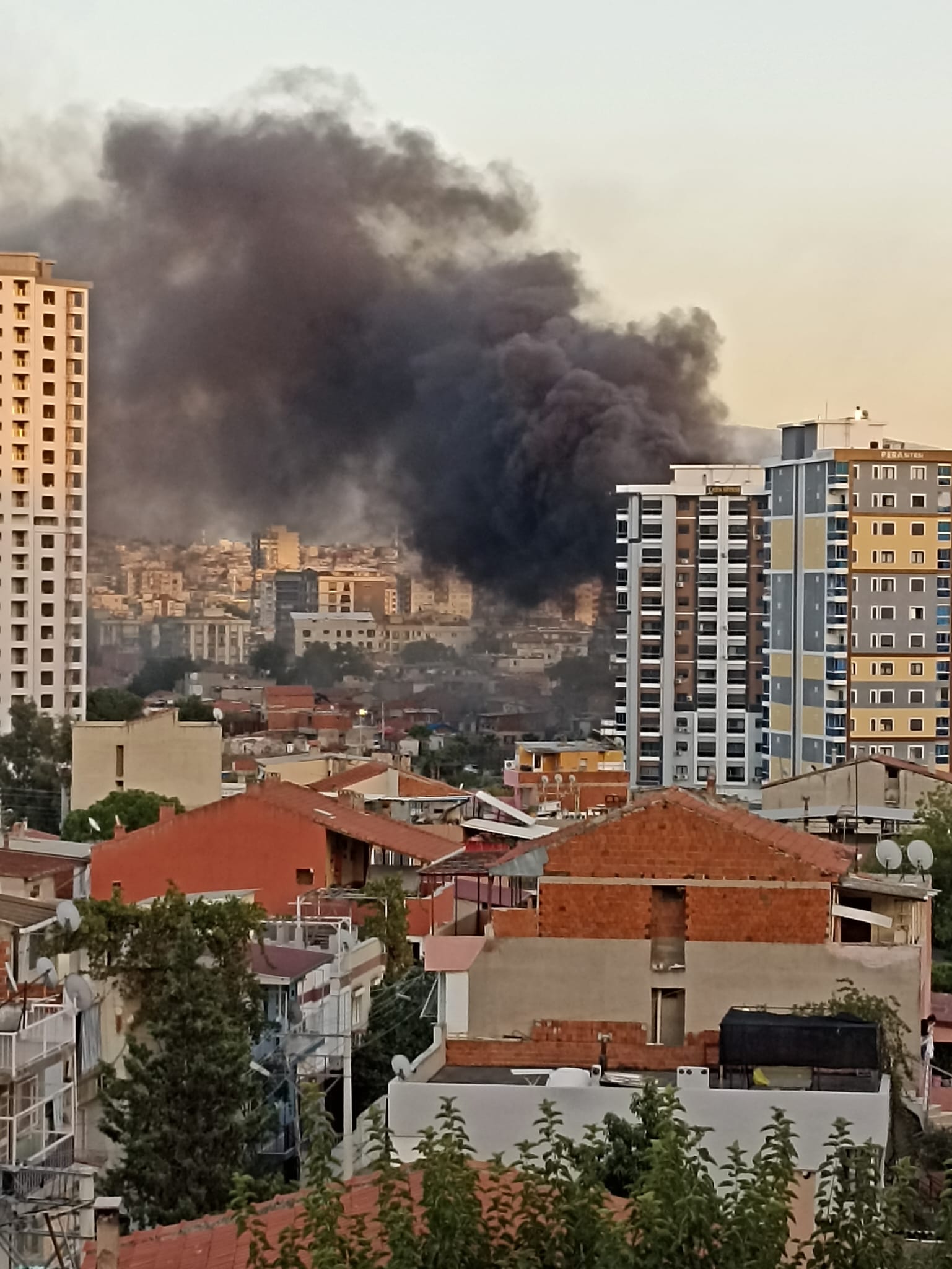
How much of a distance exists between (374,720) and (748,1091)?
5724 cm

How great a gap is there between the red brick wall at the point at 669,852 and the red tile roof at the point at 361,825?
7.38m

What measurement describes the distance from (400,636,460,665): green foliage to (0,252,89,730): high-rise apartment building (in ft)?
90.9

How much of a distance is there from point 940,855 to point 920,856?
580 cm

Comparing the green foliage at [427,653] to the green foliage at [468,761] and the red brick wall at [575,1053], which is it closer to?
the green foliage at [468,761]

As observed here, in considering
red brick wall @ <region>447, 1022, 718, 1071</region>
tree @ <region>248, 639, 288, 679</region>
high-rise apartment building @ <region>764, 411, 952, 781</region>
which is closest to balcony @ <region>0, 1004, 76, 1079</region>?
red brick wall @ <region>447, 1022, 718, 1071</region>

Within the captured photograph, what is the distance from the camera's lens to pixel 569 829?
35.2ft

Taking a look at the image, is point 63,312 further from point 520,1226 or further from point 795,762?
point 520,1226

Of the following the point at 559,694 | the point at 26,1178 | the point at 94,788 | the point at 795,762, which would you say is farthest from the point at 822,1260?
the point at 559,694

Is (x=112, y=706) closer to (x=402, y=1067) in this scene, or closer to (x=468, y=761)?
(x=468, y=761)

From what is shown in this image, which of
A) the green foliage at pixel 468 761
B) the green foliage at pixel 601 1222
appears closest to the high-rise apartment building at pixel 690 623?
the green foliage at pixel 468 761

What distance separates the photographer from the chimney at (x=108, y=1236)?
6.04m

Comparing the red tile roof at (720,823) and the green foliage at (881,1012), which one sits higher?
the red tile roof at (720,823)

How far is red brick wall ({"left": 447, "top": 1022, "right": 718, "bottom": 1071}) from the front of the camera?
962 centimetres

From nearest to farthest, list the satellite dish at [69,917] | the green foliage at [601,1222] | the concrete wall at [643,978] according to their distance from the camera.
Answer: the green foliage at [601,1222]
the concrete wall at [643,978]
the satellite dish at [69,917]
